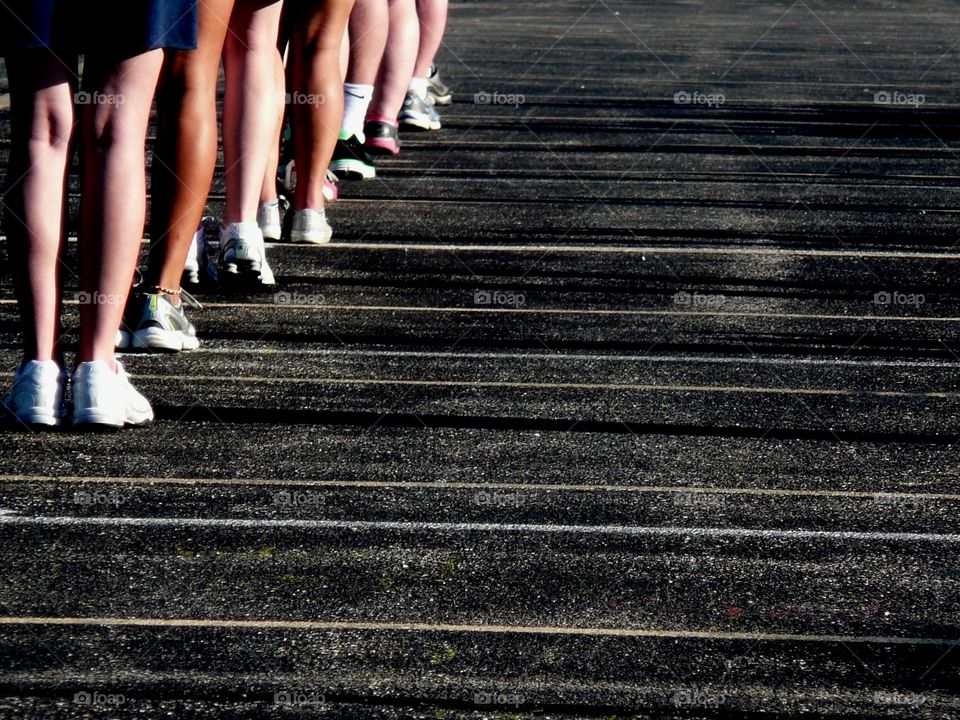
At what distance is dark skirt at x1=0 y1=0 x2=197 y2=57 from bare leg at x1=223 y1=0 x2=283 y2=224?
1.31m

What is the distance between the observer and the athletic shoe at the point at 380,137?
25.0 ft

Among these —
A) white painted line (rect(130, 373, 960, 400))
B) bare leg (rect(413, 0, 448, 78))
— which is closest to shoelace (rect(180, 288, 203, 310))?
white painted line (rect(130, 373, 960, 400))

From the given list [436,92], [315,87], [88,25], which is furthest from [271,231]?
[436,92]

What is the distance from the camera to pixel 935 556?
10.0 ft

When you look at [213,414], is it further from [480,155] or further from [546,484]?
[480,155]

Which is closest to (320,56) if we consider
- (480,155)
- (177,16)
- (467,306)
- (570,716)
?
(467,306)

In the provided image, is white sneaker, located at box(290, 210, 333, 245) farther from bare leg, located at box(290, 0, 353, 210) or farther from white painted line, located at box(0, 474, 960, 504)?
white painted line, located at box(0, 474, 960, 504)

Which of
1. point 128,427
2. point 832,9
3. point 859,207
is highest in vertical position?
point 832,9

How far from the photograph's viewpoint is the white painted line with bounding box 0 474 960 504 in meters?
3.38

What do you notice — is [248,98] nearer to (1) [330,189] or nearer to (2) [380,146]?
(1) [330,189]

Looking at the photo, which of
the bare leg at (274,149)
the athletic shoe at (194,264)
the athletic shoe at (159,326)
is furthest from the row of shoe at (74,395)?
the bare leg at (274,149)

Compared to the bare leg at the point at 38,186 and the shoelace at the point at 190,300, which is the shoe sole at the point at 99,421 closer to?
the bare leg at the point at 38,186

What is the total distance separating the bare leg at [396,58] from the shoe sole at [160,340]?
3330 millimetres

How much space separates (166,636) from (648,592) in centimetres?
87
